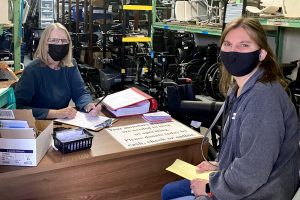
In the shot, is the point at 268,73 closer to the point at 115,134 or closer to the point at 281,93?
the point at 281,93

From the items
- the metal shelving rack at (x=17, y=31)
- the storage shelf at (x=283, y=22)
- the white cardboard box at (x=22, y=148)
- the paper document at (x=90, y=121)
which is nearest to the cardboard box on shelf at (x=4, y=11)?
the metal shelving rack at (x=17, y=31)

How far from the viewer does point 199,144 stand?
189 cm

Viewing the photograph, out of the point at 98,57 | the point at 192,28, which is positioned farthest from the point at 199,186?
the point at 98,57

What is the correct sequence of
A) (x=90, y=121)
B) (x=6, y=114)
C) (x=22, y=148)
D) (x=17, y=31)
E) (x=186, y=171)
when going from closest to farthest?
(x=22, y=148)
(x=6, y=114)
(x=186, y=171)
(x=90, y=121)
(x=17, y=31)

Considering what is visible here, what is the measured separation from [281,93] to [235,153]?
289 millimetres

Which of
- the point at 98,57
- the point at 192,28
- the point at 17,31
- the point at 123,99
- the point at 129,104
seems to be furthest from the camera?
the point at 98,57

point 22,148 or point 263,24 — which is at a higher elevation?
point 263,24

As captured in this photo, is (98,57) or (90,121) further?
(98,57)

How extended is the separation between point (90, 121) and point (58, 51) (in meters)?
0.66

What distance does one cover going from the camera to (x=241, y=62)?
4.71 ft

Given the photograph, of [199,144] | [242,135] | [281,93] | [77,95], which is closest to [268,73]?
[281,93]

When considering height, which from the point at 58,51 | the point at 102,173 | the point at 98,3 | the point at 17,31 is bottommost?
the point at 102,173

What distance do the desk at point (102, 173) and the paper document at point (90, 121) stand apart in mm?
61

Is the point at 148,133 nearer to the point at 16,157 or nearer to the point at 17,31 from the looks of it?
the point at 16,157
